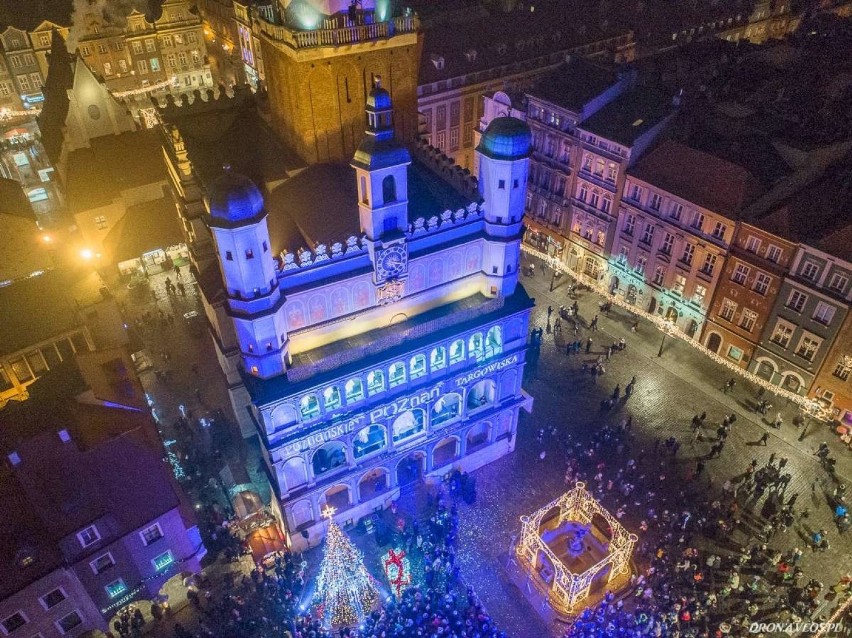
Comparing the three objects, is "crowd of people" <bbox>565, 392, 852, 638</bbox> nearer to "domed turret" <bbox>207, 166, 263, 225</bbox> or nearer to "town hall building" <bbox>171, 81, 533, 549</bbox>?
"town hall building" <bbox>171, 81, 533, 549</bbox>

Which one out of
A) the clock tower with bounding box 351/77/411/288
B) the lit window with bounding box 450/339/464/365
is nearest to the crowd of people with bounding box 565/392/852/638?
the lit window with bounding box 450/339/464/365

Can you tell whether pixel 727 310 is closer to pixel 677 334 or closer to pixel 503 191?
pixel 677 334

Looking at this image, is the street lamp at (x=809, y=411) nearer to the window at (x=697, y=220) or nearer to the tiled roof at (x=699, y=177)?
the tiled roof at (x=699, y=177)

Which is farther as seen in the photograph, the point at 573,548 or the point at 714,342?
the point at 714,342

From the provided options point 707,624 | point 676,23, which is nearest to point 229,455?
point 707,624

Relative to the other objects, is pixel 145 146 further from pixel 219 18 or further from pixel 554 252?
pixel 554 252

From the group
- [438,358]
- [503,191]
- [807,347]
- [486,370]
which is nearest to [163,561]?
[438,358]

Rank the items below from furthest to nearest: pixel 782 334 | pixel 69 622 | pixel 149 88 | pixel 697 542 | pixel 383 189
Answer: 1. pixel 149 88
2. pixel 782 334
3. pixel 697 542
4. pixel 383 189
5. pixel 69 622
